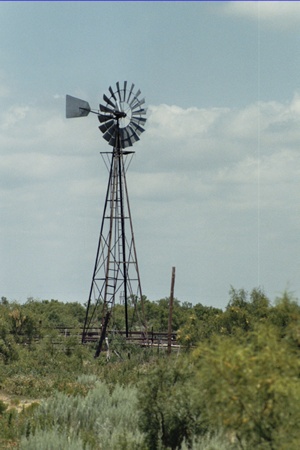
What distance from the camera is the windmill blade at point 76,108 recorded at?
48.5 metres

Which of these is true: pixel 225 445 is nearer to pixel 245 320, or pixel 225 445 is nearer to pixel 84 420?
pixel 84 420

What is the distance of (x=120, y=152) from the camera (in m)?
48.0

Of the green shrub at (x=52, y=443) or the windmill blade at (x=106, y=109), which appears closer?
the green shrub at (x=52, y=443)

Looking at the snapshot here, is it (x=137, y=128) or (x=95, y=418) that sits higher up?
(x=137, y=128)

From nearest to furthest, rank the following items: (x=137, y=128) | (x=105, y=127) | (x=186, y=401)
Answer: (x=186, y=401)
(x=105, y=127)
(x=137, y=128)

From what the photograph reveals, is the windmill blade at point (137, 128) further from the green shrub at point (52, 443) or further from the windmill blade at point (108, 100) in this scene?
the green shrub at point (52, 443)

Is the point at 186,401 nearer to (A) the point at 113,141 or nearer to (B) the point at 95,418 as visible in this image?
(B) the point at 95,418

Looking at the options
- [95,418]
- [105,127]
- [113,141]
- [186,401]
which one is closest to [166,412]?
[186,401]

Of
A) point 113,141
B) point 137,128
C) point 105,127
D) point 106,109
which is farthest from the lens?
point 137,128

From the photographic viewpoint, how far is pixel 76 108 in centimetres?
4862

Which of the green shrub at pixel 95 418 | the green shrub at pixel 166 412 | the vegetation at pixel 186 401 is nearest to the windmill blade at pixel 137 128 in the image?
the vegetation at pixel 186 401

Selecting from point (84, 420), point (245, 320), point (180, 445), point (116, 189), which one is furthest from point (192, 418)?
point (116, 189)

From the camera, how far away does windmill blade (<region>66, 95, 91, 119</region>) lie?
4847 cm

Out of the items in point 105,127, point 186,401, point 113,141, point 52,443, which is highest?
point 105,127
